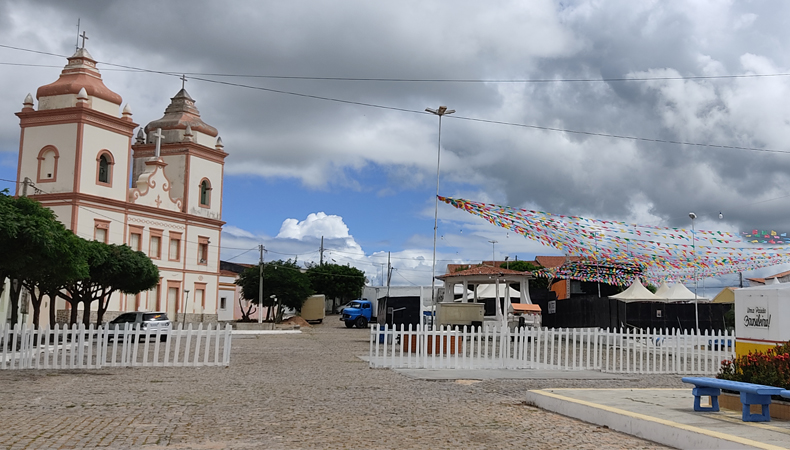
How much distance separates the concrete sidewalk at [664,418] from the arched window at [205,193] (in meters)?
46.0

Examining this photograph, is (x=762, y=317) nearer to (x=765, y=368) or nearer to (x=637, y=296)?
(x=765, y=368)

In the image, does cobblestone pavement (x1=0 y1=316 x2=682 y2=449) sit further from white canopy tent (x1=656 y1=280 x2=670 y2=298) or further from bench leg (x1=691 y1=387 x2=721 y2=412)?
white canopy tent (x1=656 y1=280 x2=670 y2=298)

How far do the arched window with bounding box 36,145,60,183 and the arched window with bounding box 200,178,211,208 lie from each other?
40.3 ft

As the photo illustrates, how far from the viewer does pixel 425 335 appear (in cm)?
1653

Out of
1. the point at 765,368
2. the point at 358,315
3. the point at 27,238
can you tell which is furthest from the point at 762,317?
the point at 358,315

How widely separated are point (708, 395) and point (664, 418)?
3.33 feet

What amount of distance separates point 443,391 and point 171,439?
570cm

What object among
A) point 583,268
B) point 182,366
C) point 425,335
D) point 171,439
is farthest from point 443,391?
point 583,268

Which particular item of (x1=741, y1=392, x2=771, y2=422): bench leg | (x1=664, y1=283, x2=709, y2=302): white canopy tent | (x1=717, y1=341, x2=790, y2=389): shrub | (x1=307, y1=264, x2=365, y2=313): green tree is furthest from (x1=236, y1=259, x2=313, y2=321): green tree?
(x1=741, y1=392, x2=771, y2=422): bench leg

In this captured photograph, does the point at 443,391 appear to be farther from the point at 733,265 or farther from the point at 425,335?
the point at 733,265

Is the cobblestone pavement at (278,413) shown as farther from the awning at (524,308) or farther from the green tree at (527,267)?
the green tree at (527,267)

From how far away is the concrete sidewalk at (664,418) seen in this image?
6.94 m

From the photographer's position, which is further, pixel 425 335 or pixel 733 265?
pixel 733 265

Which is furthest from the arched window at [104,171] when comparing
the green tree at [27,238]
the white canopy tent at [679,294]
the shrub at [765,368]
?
the shrub at [765,368]
